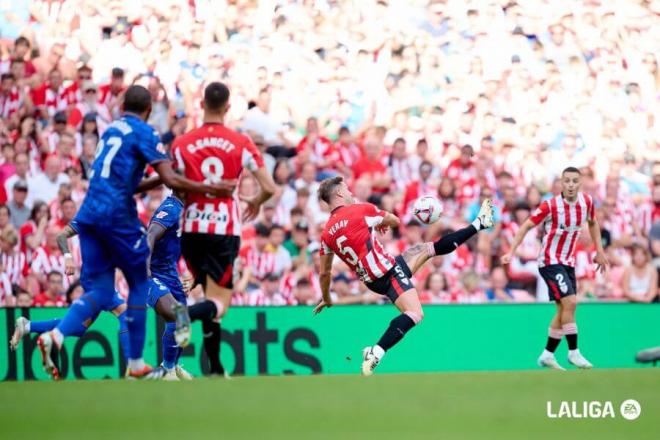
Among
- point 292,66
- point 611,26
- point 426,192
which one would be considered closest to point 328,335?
point 426,192

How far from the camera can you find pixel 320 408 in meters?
8.55

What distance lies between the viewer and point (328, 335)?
16359mm

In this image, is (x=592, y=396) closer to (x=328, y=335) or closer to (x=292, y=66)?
(x=328, y=335)

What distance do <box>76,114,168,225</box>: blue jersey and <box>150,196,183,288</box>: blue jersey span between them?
2.11 metres

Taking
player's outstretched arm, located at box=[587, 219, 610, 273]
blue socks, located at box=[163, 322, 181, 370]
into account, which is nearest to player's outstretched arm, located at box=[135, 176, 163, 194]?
blue socks, located at box=[163, 322, 181, 370]

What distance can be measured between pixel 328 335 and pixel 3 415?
845cm

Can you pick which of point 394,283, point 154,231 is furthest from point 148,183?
point 394,283

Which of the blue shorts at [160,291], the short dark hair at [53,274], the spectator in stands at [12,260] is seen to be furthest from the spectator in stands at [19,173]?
the blue shorts at [160,291]

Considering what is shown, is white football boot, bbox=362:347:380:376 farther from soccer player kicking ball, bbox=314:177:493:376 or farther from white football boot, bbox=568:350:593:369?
white football boot, bbox=568:350:593:369

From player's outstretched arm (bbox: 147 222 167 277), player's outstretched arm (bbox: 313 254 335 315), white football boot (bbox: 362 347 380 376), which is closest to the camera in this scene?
player's outstretched arm (bbox: 147 222 167 277)

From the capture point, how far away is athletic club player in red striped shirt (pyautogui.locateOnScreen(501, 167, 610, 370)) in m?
14.2

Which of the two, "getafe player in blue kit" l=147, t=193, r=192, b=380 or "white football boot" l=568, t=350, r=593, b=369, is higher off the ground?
"getafe player in blue kit" l=147, t=193, r=192, b=380

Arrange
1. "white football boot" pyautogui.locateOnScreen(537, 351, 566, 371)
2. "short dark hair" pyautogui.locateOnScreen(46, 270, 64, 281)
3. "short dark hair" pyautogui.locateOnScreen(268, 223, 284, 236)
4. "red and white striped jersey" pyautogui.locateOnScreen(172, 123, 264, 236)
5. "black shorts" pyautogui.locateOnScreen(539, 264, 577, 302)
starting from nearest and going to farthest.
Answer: "red and white striped jersey" pyautogui.locateOnScreen(172, 123, 264, 236) → "black shorts" pyautogui.locateOnScreen(539, 264, 577, 302) → "white football boot" pyautogui.locateOnScreen(537, 351, 566, 371) → "short dark hair" pyautogui.locateOnScreen(46, 270, 64, 281) → "short dark hair" pyautogui.locateOnScreen(268, 223, 284, 236)

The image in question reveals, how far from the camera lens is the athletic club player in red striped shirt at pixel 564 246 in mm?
14227
